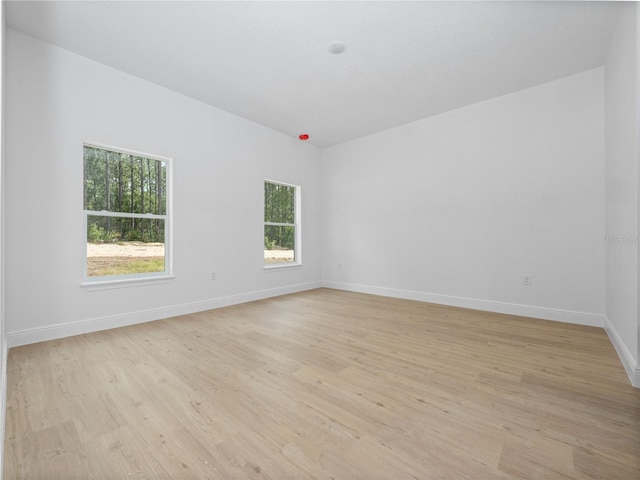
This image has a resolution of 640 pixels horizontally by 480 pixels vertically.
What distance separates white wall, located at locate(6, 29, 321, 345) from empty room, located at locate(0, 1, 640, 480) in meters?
0.02

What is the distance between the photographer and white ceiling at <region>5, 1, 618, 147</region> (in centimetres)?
241

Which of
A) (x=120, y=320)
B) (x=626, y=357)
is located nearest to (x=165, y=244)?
(x=120, y=320)

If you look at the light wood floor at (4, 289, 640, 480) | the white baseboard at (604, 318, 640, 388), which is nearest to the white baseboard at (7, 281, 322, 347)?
Result: the light wood floor at (4, 289, 640, 480)

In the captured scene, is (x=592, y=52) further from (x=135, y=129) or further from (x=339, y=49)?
(x=135, y=129)

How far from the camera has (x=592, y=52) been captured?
2947 mm

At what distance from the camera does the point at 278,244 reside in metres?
5.20

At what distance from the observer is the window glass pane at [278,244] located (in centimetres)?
496

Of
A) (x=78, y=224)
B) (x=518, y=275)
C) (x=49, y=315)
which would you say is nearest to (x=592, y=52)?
(x=518, y=275)

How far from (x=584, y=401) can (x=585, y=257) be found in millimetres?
2263

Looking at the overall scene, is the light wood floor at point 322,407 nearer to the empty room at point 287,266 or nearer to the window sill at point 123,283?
the empty room at point 287,266

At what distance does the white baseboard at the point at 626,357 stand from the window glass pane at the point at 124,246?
4.46 m

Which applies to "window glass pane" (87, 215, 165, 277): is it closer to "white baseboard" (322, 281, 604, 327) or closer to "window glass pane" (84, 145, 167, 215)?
"window glass pane" (84, 145, 167, 215)

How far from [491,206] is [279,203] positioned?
10.8 ft

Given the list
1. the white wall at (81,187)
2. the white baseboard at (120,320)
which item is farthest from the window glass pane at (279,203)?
the white baseboard at (120,320)
